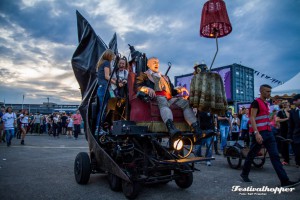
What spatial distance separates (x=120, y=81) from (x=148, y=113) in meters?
0.93

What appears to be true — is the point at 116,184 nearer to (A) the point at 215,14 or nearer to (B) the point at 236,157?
(A) the point at 215,14

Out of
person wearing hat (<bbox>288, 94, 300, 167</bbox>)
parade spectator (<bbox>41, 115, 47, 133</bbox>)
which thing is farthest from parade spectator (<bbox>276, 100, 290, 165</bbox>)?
parade spectator (<bbox>41, 115, 47, 133</bbox>)

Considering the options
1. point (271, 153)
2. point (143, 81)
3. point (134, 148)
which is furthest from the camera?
point (271, 153)

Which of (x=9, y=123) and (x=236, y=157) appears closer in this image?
(x=236, y=157)

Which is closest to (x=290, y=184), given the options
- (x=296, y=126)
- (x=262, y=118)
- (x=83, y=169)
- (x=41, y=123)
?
(x=262, y=118)

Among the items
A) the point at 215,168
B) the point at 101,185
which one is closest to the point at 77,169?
the point at 101,185

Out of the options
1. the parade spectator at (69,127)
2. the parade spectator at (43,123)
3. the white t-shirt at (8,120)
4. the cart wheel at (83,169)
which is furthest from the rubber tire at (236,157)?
the parade spectator at (43,123)

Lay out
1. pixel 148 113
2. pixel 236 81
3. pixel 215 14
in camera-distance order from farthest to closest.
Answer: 1. pixel 236 81
2. pixel 148 113
3. pixel 215 14

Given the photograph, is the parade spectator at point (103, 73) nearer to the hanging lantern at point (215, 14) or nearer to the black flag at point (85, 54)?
the black flag at point (85, 54)

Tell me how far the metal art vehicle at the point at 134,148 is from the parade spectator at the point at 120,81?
0.15 meters

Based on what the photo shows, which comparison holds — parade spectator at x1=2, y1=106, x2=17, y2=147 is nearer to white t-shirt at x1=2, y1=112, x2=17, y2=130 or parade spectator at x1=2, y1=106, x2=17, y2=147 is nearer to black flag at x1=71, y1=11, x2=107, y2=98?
white t-shirt at x1=2, y1=112, x2=17, y2=130

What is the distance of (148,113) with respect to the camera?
3539mm

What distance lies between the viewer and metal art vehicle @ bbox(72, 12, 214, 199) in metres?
3.27

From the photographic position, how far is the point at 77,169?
4.29 metres
